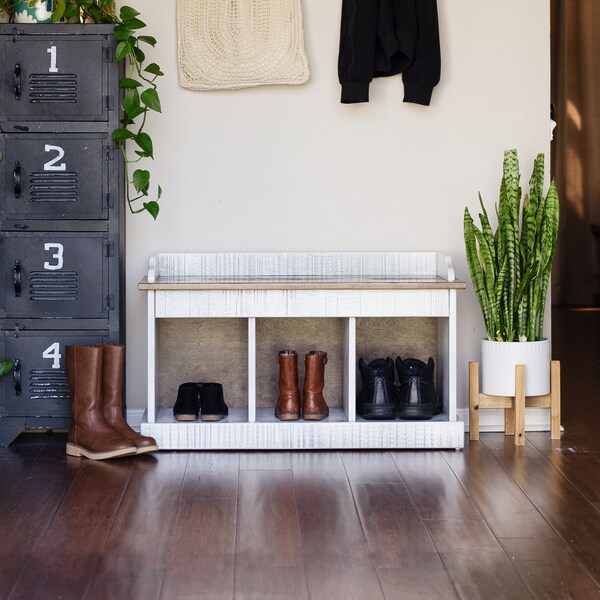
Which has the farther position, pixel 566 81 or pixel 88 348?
pixel 566 81

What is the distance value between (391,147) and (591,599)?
2084 millimetres

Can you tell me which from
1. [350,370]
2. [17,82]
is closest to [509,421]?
[350,370]

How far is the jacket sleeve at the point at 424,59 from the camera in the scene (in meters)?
3.57

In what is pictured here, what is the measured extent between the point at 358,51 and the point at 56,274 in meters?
1.39

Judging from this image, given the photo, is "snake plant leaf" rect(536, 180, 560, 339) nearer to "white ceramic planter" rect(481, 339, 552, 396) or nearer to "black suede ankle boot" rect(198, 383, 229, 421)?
"white ceramic planter" rect(481, 339, 552, 396)

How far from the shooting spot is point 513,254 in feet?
11.5

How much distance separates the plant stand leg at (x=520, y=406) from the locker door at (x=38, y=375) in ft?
5.19

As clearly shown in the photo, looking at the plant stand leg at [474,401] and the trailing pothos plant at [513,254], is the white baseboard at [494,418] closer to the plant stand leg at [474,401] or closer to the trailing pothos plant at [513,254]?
the plant stand leg at [474,401]

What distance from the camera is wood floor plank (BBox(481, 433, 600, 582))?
2361 millimetres

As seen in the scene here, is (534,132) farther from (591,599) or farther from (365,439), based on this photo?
(591,599)

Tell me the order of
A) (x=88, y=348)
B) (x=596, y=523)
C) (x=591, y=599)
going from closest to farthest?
1. (x=591, y=599)
2. (x=596, y=523)
3. (x=88, y=348)

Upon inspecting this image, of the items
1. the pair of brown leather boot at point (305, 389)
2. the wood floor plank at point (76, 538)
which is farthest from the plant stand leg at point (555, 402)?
the wood floor plank at point (76, 538)

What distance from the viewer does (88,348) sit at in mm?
3314

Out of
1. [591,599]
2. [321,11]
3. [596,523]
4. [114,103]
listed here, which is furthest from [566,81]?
[591,599]
